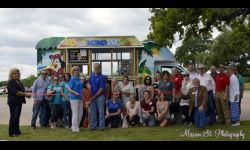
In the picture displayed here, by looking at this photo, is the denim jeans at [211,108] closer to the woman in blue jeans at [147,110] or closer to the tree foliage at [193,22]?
the woman in blue jeans at [147,110]

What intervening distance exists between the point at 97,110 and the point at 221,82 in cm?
363

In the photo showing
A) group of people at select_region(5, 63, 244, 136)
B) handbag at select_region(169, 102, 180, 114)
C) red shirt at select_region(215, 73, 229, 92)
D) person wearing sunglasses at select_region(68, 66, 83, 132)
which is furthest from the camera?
Result: handbag at select_region(169, 102, 180, 114)

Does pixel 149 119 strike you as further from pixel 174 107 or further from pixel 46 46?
pixel 46 46

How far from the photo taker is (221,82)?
12.2 metres

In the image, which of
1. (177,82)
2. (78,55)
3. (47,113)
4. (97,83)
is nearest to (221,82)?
(177,82)

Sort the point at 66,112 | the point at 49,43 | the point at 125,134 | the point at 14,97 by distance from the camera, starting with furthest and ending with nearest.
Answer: the point at 49,43 → the point at 66,112 → the point at 125,134 → the point at 14,97

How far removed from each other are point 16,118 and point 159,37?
4.99 metres

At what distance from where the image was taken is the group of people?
1170 centimetres

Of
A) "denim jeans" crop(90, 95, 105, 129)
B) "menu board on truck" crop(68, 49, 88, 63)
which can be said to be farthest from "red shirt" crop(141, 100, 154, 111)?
"menu board on truck" crop(68, 49, 88, 63)

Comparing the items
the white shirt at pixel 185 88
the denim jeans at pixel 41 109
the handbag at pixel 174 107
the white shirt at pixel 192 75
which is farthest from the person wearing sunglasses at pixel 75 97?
the white shirt at pixel 192 75

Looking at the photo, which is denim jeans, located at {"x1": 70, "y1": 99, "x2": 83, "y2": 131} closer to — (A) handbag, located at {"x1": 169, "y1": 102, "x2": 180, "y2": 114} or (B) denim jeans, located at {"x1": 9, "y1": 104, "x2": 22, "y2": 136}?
(B) denim jeans, located at {"x1": 9, "y1": 104, "x2": 22, "y2": 136}

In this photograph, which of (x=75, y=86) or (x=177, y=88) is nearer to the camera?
(x=75, y=86)

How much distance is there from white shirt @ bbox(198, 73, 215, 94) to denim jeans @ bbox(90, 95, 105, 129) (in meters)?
2.81
